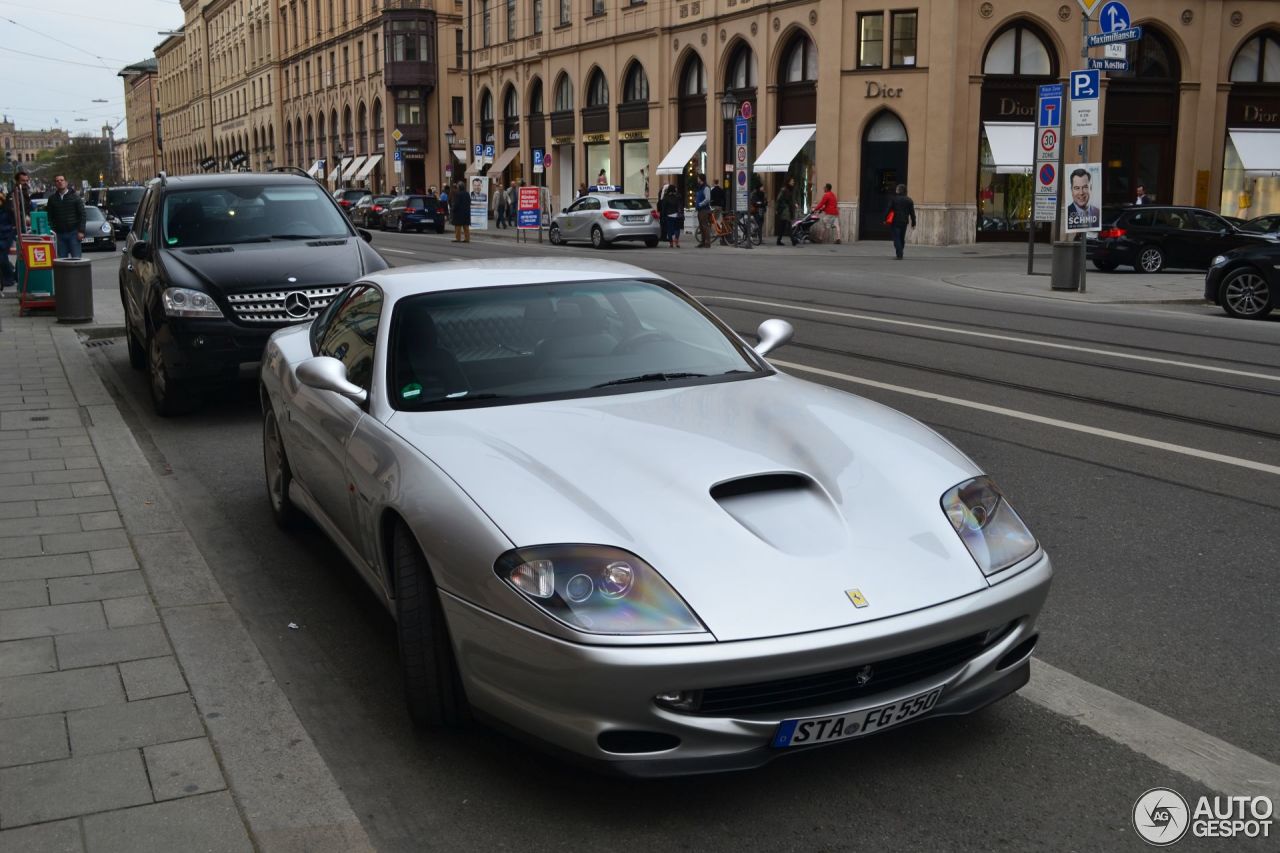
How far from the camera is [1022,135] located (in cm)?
3772

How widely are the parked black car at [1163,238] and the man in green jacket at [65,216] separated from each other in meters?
18.9

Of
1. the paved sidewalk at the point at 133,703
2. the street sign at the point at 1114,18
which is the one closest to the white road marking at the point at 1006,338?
the street sign at the point at 1114,18

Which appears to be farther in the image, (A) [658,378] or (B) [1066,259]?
(B) [1066,259]

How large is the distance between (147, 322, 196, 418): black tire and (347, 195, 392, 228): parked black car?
40.6 meters

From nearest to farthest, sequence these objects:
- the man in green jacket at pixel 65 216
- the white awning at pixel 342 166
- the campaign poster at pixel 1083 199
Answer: the campaign poster at pixel 1083 199 < the man in green jacket at pixel 65 216 < the white awning at pixel 342 166

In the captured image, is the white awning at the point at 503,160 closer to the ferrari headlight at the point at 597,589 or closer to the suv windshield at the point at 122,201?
the suv windshield at the point at 122,201

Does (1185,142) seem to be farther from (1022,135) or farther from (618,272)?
(618,272)

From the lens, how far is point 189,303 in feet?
→ 30.1

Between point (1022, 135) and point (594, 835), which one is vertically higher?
point (1022, 135)

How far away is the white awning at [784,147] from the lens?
131ft

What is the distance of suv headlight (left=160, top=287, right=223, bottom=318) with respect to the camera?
916 cm

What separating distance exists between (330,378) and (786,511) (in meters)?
1.91

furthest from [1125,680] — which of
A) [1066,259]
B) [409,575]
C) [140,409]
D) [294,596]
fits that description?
[1066,259]

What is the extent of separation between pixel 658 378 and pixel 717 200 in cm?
3491
